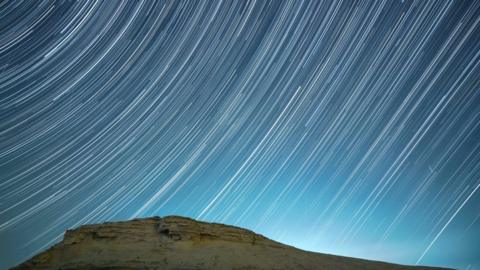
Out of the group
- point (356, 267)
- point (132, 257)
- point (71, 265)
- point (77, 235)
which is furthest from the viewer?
point (356, 267)

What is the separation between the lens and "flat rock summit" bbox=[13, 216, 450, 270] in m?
17.2

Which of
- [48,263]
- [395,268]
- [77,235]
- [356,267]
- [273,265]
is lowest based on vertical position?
[395,268]

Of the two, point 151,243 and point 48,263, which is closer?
point 48,263

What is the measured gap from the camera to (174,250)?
19.5m

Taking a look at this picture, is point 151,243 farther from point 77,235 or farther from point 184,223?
point 77,235

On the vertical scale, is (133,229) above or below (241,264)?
above

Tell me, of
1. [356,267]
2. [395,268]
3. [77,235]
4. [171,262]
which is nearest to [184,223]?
[171,262]

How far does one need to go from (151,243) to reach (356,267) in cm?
1469

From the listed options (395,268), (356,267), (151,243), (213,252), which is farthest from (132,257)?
(395,268)

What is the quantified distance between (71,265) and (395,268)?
77.3ft

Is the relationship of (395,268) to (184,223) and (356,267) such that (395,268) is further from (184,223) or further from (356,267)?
(184,223)

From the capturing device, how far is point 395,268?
24344mm

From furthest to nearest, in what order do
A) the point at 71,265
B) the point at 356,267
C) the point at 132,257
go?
the point at 356,267 < the point at 132,257 < the point at 71,265

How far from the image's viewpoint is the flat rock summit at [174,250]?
56.4ft
